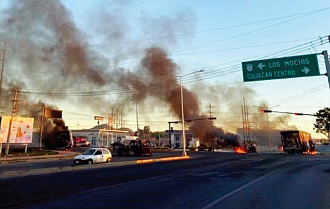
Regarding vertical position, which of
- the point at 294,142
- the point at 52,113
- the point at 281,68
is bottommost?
the point at 294,142

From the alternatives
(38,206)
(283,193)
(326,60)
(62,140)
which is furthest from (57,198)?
(62,140)

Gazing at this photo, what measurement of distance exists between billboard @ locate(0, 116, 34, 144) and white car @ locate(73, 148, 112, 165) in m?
16.5

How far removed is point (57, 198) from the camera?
22.8 feet

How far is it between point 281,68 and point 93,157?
48.2 feet

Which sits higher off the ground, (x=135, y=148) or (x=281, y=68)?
(x=281, y=68)

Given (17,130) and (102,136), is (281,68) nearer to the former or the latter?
(17,130)

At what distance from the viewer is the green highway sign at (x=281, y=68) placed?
1442 centimetres

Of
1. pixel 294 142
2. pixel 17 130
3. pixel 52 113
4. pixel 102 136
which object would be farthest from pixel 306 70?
pixel 102 136

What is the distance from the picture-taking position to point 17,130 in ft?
111

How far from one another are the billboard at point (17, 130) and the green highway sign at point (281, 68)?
95.7 ft

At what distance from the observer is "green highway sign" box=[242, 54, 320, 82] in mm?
14422

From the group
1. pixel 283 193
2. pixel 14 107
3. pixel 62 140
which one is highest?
pixel 14 107

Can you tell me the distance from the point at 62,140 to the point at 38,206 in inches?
1731

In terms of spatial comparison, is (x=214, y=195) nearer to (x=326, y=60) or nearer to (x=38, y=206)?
(x=38, y=206)
